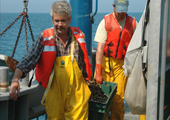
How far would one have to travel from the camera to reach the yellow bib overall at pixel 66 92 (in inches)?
116

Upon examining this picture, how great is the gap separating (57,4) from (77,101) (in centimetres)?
107

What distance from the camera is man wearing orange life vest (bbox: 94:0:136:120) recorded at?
4.41m

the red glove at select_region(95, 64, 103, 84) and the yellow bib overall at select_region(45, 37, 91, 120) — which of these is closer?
the yellow bib overall at select_region(45, 37, 91, 120)

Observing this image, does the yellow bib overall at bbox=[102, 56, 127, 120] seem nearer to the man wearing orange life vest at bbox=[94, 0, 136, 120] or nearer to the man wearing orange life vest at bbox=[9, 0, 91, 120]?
the man wearing orange life vest at bbox=[94, 0, 136, 120]

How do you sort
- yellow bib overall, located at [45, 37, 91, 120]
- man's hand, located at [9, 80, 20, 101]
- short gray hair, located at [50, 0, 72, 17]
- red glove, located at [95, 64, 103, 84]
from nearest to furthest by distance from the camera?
man's hand, located at [9, 80, 20, 101] < short gray hair, located at [50, 0, 72, 17] < yellow bib overall, located at [45, 37, 91, 120] < red glove, located at [95, 64, 103, 84]

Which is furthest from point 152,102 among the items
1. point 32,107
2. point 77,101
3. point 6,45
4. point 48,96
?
point 6,45

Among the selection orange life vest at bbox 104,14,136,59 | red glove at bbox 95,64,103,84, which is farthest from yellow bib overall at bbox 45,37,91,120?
orange life vest at bbox 104,14,136,59

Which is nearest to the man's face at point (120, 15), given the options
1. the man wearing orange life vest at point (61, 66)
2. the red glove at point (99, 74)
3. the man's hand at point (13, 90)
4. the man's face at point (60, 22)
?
the red glove at point (99, 74)

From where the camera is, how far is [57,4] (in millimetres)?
2863

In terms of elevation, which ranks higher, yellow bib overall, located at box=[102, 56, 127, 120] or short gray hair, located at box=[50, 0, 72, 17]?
short gray hair, located at box=[50, 0, 72, 17]

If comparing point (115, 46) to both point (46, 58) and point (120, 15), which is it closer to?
point (120, 15)

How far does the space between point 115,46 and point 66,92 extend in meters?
1.70

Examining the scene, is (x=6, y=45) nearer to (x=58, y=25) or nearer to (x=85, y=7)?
(x=85, y=7)

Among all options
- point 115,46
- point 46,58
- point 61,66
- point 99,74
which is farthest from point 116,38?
point 46,58
